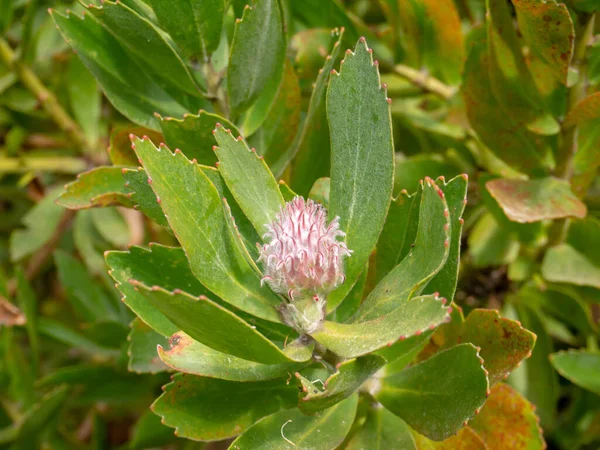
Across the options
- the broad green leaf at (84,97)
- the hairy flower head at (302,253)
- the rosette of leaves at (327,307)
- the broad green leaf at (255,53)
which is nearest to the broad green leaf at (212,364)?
the rosette of leaves at (327,307)

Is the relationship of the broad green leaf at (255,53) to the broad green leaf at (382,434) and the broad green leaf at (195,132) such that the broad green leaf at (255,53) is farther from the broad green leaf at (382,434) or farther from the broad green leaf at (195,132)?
the broad green leaf at (382,434)

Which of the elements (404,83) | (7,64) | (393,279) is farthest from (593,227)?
(7,64)

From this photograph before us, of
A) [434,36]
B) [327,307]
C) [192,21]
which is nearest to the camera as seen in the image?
[327,307]

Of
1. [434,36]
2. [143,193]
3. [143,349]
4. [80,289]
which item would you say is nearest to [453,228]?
[143,193]

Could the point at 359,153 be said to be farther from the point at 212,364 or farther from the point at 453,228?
the point at 212,364

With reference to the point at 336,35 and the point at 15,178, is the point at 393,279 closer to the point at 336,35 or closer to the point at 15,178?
A: the point at 336,35
